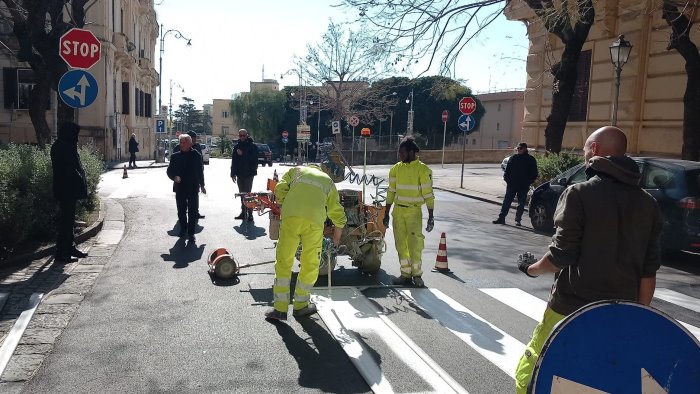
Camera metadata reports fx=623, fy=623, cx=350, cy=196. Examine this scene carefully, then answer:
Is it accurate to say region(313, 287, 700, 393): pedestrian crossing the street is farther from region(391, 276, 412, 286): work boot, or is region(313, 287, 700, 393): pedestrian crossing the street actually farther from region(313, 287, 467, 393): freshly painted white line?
region(391, 276, 412, 286): work boot

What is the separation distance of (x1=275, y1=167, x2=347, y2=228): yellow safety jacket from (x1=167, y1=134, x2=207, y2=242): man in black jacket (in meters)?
5.00

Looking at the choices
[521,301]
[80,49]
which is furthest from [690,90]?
[80,49]

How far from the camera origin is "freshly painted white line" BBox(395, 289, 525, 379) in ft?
16.7

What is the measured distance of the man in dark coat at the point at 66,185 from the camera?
8.13 metres

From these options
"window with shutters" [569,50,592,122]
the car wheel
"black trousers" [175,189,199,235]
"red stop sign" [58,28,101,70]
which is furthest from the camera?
"window with shutters" [569,50,592,122]

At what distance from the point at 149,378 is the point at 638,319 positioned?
11.1 ft

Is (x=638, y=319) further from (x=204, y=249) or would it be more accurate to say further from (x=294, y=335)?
(x=204, y=249)

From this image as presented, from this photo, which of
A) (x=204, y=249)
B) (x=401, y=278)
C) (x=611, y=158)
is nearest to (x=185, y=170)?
(x=204, y=249)

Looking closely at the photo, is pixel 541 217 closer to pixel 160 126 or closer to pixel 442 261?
pixel 442 261

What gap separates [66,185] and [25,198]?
1.66ft

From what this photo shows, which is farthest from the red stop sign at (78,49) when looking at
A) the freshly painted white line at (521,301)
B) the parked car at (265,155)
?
the parked car at (265,155)

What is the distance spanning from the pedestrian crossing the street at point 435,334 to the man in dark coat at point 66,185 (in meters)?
3.54

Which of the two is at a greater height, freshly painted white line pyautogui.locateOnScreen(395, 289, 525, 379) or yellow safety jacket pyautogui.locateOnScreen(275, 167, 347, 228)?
yellow safety jacket pyautogui.locateOnScreen(275, 167, 347, 228)

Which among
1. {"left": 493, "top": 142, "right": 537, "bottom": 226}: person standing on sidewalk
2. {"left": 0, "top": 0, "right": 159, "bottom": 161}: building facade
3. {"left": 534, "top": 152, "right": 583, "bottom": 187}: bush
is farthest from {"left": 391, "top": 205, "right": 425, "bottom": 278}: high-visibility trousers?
{"left": 0, "top": 0, "right": 159, "bottom": 161}: building facade
